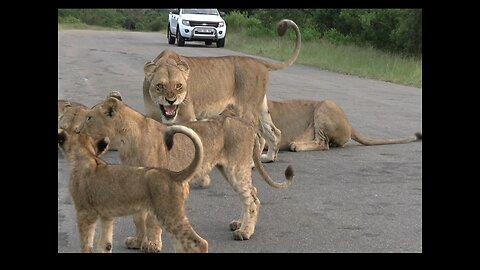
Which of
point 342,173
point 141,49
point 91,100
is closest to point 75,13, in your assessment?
point 141,49

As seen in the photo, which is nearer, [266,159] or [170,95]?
[170,95]

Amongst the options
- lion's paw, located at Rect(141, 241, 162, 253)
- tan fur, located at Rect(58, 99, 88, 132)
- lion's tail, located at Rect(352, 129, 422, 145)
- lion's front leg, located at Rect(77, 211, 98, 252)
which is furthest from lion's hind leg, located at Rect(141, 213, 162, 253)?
lion's tail, located at Rect(352, 129, 422, 145)

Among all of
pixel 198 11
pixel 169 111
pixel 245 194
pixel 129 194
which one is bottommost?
pixel 245 194

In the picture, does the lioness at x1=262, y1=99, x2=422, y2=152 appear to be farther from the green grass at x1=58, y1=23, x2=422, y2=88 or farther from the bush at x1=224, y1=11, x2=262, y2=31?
the bush at x1=224, y1=11, x2=262, y2=31

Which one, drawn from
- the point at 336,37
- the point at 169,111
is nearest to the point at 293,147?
the point at 169,111

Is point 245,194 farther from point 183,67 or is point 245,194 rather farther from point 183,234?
point 183,67

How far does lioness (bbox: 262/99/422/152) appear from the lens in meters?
9.57

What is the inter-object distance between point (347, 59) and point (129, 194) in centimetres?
1991

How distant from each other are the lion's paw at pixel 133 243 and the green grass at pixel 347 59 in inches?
514

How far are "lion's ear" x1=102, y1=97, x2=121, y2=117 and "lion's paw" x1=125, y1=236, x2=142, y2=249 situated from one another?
3.05 feet

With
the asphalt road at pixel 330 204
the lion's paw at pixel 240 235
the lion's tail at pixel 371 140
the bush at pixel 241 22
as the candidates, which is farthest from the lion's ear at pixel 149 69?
the bush at pixel 241 22

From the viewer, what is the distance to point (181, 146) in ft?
19.8

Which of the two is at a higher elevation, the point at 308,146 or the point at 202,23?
the point at 202,23

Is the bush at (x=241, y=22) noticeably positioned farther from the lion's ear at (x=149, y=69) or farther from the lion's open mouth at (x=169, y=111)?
the lion's open mouth at (x=169, y=111)
